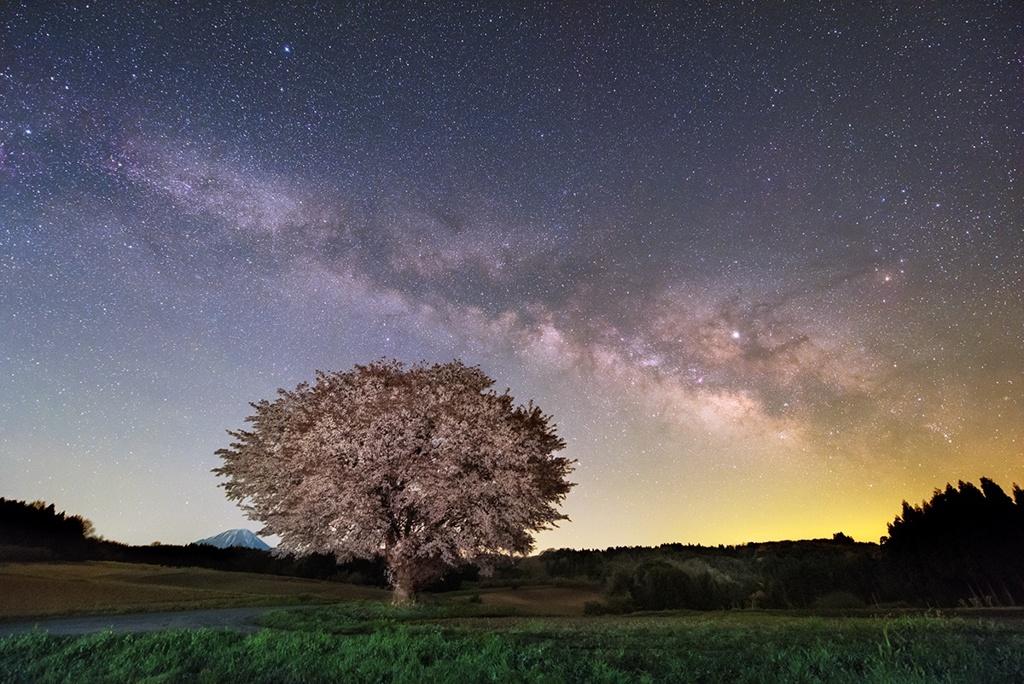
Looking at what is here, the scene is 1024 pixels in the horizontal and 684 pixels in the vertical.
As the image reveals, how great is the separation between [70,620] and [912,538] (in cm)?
6524

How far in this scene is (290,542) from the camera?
28.9 metres

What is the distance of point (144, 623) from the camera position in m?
19.7

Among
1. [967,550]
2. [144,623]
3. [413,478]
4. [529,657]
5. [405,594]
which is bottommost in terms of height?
[529,657]

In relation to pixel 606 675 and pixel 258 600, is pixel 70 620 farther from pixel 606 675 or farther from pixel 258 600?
pixel 606 675

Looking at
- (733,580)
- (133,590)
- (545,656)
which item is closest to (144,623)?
(545,656)

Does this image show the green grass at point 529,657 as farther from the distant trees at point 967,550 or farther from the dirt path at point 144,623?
the distant trees at point 967,550

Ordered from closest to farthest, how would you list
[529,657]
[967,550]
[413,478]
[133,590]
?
[529,657]
[413,478]
[133,590]
[967,550]

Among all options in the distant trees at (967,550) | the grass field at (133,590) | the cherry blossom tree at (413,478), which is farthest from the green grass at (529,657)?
the distant trees at (967,550)

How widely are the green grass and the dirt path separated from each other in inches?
157

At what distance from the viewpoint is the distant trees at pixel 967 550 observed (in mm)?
49719

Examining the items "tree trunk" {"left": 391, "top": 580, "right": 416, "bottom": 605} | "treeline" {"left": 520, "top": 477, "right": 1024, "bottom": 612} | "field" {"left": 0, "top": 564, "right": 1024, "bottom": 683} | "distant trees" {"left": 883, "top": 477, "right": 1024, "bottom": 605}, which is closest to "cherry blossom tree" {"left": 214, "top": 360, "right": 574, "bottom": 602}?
"tree trunk" {"left": 391, "top": 580, "right": 416, "bottom": 605}

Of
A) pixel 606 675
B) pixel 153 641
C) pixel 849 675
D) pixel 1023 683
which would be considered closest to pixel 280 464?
pixel 153 641

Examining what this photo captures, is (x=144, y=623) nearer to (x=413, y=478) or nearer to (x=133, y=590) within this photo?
(x=413, y=478)

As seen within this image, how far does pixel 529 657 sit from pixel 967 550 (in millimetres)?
57172
